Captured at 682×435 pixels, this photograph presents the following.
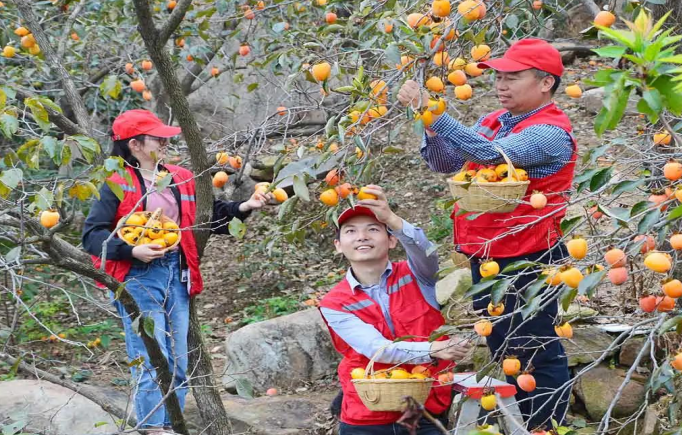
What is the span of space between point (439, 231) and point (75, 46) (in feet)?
9.45

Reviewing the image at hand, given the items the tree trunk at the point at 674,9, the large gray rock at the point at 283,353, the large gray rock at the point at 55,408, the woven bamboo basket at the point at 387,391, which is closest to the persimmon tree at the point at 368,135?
the tree trunk at the point at 674,9

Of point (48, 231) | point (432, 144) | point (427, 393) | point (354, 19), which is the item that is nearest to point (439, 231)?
point (354, 19)

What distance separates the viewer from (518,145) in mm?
2928

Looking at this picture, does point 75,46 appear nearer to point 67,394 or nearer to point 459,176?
point 67,394

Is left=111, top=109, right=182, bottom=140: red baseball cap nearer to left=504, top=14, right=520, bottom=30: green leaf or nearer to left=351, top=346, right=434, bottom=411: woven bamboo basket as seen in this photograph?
left=504, top=14, right=520, bottom=30: green leaf

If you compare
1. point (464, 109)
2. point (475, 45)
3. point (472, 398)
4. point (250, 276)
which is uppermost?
point (475, 45)

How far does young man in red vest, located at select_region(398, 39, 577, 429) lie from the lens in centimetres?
295

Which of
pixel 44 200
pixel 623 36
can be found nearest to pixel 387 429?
pixel 44 200

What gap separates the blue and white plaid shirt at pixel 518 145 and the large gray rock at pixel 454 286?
170cm

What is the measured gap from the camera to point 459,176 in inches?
116

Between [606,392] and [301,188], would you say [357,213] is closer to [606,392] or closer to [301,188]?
[301,188]

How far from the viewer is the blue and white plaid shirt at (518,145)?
2.88 metres

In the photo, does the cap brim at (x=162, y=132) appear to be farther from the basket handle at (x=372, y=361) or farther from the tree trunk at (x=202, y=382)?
the basket handle at (x=372, y=361)

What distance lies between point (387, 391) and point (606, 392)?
159cm
